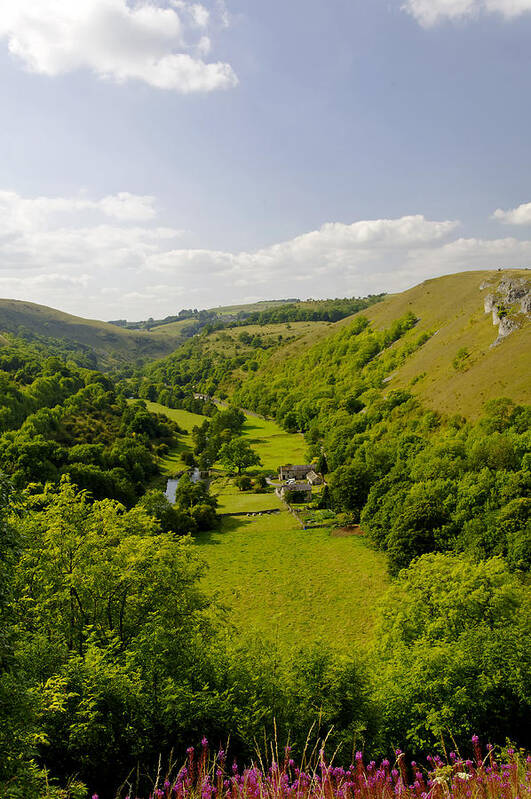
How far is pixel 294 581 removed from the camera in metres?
41.4

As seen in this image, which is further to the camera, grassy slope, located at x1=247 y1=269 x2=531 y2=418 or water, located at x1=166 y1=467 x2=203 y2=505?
water, located at x1=166 y1=467 x2=203 y2=505

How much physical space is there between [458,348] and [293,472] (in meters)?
43.8

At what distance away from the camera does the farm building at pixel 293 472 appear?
82500 millimetres

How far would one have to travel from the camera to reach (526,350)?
226ft

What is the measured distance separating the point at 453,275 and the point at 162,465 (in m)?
116

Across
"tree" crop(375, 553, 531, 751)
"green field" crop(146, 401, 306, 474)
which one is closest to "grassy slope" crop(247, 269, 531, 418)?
"green field" crop(146, 401, 306, 474)

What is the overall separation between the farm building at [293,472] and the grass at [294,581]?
74.2 ft

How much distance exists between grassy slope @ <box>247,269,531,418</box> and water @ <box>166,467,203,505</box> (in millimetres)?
48960

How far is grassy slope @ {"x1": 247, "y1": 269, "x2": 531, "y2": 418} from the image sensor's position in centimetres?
6625

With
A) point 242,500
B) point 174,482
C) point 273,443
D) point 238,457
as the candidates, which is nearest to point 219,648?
point 242,500

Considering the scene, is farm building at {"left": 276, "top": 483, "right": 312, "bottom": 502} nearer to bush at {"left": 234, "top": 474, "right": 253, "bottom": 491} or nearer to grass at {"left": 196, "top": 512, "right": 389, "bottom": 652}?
bush at {"left": 234, "top": 474, "right": 253, "bottom": 491}

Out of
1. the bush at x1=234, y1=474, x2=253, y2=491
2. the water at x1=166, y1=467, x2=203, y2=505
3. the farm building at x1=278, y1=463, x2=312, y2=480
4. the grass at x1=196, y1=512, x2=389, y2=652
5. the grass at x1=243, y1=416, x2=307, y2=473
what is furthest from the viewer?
the grass at x1=243, y1=416, x2=307, y2=473

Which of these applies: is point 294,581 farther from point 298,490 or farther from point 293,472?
point 293,472

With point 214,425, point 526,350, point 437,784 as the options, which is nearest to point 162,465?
point 214,425
